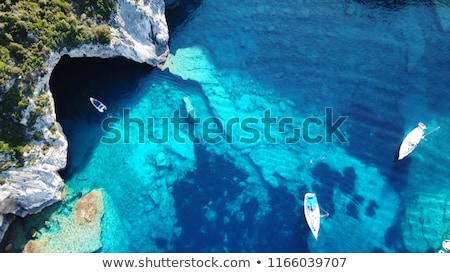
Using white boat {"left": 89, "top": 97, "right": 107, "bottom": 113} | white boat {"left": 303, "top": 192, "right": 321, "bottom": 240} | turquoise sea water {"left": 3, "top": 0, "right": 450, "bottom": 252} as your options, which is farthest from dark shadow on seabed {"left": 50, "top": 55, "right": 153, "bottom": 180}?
white boat {"left": 303, "top": 192, "right": 321, "bottom": 240}

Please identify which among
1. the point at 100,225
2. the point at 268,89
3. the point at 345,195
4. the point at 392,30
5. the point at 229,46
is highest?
the point at 392,30

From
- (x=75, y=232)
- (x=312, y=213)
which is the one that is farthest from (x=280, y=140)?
(x=75, y=232)

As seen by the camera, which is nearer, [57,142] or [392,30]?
[57,142]

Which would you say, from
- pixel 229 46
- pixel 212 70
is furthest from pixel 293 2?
pixel 212 70

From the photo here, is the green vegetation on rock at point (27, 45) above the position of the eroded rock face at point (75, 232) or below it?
above

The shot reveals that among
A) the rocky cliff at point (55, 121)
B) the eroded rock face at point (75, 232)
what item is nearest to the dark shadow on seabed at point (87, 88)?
the rocky cliff at point (55, 121)

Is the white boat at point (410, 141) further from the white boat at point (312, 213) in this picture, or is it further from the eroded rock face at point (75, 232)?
the eroded rock face at point (75, 232)

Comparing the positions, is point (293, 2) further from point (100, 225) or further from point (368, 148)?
point (100, 225)
